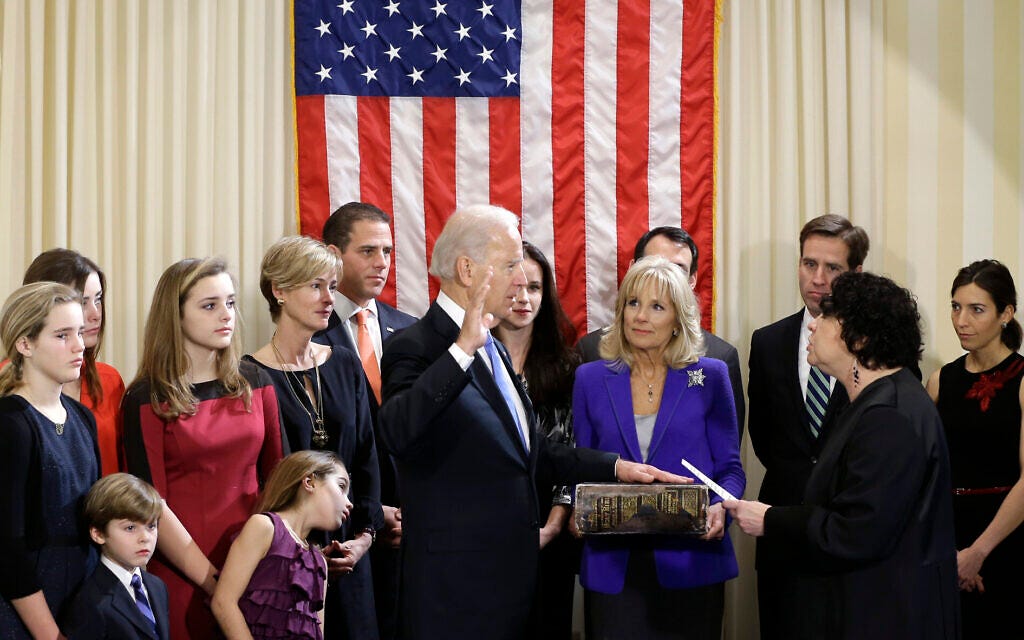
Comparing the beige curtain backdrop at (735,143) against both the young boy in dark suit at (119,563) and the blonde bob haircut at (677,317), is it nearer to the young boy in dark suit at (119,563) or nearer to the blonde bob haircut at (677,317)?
the blonde bob haircut at (677,317)

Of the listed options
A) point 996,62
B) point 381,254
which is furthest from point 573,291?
point 996,62

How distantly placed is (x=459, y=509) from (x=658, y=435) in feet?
3.05

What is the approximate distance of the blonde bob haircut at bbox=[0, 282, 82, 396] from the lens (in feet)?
10.4

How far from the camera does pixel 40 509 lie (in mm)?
3129

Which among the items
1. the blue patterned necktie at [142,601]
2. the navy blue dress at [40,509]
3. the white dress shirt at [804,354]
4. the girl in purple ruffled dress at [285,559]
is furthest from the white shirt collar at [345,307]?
the white dress shirt at [804,354]

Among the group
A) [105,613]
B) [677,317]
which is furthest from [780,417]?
[105,613]

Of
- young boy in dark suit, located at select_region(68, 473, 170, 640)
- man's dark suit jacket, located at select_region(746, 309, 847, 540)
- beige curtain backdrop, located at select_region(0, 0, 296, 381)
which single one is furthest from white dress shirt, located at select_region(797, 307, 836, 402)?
young boy in dark suit, located at select_region(68, 473, 170, 640)

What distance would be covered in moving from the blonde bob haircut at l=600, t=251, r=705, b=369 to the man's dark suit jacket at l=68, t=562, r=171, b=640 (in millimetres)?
1685

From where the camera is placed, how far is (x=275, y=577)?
343 cm

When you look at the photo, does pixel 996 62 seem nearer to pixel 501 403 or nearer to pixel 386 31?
pixel 386 31

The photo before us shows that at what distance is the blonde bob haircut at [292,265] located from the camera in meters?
3.95

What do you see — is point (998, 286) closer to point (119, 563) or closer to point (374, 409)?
point (374, 409)

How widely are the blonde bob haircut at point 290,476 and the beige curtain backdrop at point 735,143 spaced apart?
5.50 ft

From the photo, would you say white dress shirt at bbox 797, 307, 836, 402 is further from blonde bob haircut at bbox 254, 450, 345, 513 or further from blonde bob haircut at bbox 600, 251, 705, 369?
blonde bob haircut at bbox 254, 450, 345, 513
